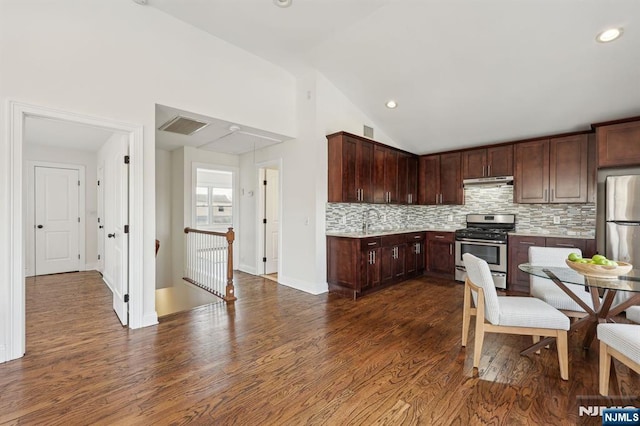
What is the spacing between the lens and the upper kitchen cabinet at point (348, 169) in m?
4.38

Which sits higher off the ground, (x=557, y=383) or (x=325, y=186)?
(x=325, y=186)

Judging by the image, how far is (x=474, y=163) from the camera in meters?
5.32

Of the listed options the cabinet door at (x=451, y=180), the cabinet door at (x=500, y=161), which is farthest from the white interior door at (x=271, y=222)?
the cabinet door at (x=500, y=161)

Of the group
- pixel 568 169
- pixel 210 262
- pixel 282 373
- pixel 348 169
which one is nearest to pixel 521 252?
pixel 568 169

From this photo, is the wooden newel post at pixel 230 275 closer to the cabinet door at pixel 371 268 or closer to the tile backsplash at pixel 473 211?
the tile backsplash at pixel 473 211

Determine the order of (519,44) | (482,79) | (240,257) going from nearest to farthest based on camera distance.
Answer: (519,44) < (482,79) < (240,257)

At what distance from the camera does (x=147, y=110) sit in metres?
3.11

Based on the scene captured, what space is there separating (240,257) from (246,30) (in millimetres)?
4240

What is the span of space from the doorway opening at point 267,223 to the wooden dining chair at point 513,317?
3930 millimetres

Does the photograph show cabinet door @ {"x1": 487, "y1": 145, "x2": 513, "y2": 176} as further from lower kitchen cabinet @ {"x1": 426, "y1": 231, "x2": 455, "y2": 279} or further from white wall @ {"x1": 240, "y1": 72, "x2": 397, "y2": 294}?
white wall @ {"x1": 240, "y1": 72, "x2": 397, "y2": 294}

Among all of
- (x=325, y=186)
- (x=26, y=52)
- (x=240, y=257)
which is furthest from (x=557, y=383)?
(x=240, y=257)

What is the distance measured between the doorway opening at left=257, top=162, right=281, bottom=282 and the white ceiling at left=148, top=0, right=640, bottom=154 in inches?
83.6

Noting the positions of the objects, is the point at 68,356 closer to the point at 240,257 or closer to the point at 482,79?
the point at 240,257

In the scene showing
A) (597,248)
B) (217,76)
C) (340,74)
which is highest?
(340,74)
